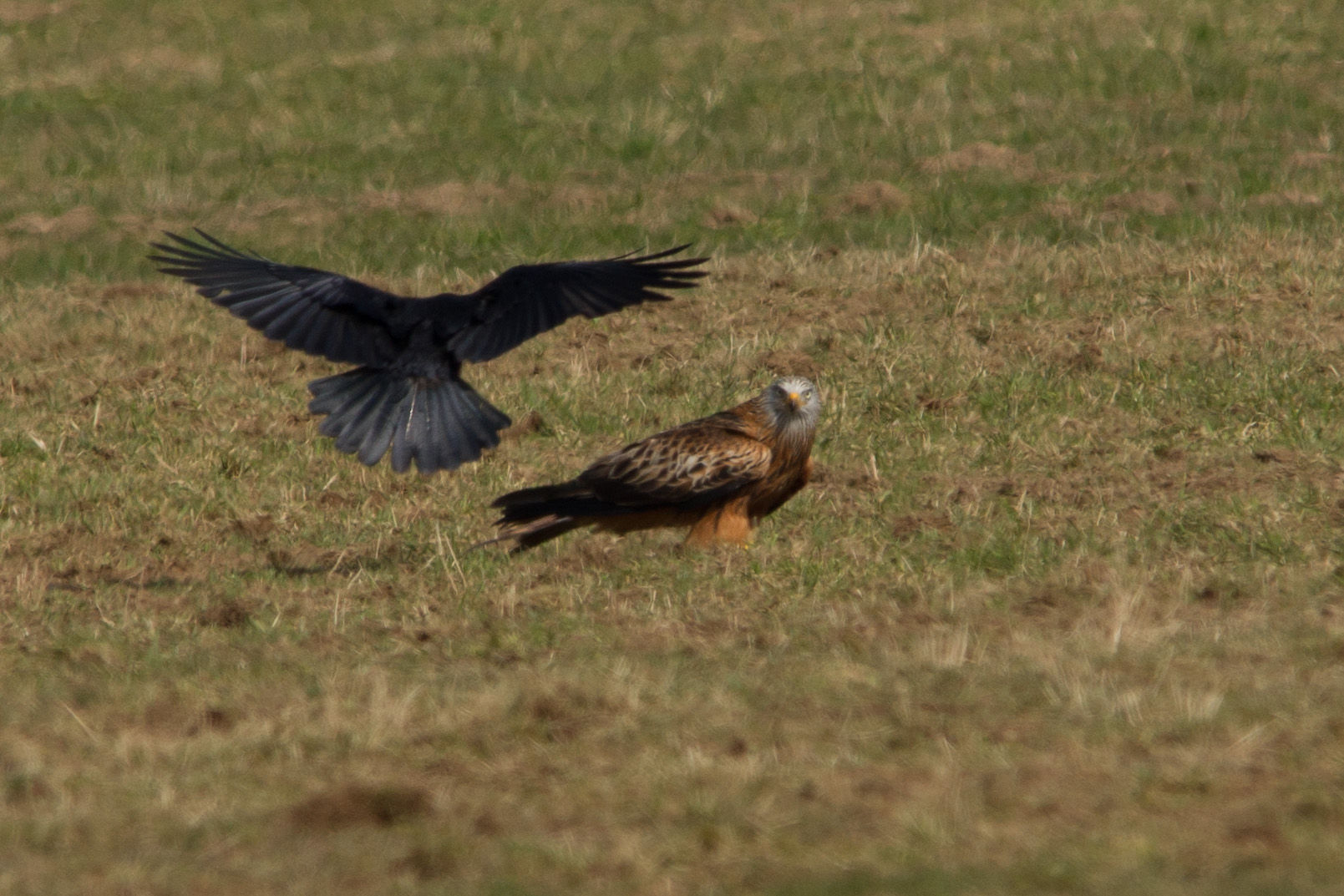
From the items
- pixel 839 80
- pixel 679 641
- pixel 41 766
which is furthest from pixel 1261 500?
pixel 839 80

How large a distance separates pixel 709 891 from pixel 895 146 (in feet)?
47.8

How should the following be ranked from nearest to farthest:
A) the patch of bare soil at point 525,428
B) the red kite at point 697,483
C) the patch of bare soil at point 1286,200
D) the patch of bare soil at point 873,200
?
the red kite at point 697,483 < the patch of bare soil at point 525,428 < the patch of bare soil at point 1286,200 < the patch of bare soil at point 873,200

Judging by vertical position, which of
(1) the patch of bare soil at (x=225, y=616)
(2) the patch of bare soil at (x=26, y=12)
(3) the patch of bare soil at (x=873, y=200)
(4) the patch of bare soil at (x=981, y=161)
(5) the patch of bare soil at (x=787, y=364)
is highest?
(2) the patch of bare soil at (x=26, y=12)

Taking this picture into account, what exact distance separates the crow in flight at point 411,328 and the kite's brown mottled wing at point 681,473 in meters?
0.58

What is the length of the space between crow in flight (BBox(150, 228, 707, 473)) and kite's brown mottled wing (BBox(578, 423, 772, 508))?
580mm

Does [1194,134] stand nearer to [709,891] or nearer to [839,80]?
[839,80]

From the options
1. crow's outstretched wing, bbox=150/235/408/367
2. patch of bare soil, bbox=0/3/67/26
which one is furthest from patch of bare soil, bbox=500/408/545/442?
patch of bare soil, bbox=0/3/67/26

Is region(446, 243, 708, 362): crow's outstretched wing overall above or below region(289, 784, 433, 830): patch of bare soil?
above

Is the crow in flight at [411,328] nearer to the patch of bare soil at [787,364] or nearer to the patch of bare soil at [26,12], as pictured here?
the patch of bare soil at [787,364]

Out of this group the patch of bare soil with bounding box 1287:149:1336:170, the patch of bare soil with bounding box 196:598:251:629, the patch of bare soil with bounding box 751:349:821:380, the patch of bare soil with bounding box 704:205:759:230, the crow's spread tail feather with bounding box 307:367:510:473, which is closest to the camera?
the patch of bare soil with bounding box 196:598:251:629

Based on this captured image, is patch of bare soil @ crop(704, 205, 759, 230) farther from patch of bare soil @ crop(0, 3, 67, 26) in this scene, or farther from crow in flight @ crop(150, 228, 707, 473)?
patch of bare soil @ crop(0, 3, 67, 26)

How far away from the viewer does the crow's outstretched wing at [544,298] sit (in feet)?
28.3

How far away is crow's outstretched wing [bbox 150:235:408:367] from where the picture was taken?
8.70 m

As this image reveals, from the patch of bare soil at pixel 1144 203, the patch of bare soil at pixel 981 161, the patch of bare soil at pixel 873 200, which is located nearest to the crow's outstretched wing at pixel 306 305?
the patch of bare soil at pixel 873 200
